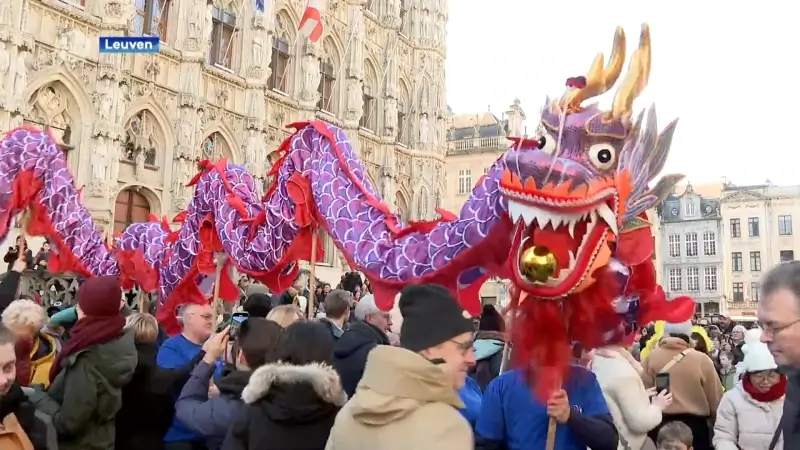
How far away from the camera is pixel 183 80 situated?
54.5ft

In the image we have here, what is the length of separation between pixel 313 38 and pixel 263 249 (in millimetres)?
12562

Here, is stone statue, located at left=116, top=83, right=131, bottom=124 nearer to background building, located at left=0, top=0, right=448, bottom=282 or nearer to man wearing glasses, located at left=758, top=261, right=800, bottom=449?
background building, located at left=0, top=0, right=448, bottom=282

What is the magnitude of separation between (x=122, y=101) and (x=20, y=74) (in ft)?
7.17

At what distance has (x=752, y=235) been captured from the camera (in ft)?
151

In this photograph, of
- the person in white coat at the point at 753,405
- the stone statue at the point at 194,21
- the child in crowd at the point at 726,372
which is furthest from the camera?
the stone statue at the point at 194,21

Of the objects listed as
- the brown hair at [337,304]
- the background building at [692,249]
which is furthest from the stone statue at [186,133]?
the background building at [692,249]

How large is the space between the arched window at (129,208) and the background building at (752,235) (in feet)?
134

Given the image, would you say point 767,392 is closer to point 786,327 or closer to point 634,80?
point 786,327

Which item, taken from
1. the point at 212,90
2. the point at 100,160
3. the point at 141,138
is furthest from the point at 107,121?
the point at 212,90

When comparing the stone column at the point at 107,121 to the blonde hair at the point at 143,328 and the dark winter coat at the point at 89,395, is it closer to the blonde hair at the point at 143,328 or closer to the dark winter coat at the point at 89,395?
the blonde hair at the point at 143,328

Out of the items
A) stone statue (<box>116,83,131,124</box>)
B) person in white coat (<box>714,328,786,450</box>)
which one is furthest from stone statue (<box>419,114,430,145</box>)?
person in white coat (<box>714,328,786,450</box>)

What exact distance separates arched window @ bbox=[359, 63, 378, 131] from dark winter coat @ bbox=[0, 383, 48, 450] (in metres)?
21.7

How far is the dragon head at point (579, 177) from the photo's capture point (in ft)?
9.73

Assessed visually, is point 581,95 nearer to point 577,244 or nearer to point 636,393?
point 577,244
